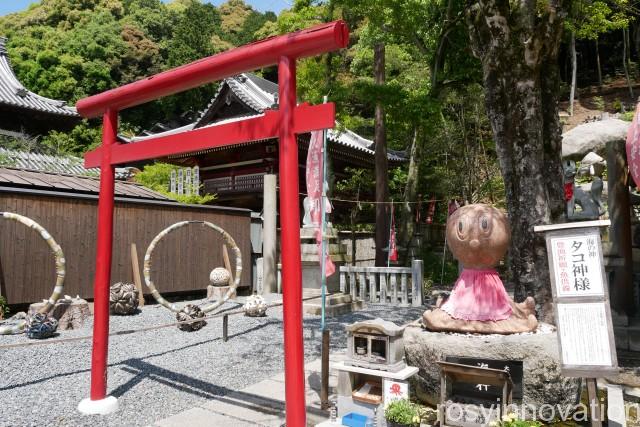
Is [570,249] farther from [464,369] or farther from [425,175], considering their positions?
[425,175]

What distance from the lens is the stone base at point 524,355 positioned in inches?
145

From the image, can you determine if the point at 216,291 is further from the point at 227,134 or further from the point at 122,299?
the point at 227,134

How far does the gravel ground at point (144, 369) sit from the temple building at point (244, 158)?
8.47 meters

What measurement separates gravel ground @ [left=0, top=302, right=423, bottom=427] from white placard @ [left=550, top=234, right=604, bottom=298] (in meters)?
3.64

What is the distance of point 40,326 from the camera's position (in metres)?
6.75

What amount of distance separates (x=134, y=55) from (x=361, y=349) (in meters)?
42.7

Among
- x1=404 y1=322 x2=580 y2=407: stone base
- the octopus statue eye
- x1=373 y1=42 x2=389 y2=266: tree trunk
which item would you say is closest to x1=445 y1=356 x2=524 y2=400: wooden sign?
x1=404 y1=322 x2=580 y2=407: stone base

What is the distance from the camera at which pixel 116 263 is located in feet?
31.8

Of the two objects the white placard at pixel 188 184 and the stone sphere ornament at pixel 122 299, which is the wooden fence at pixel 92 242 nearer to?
the stone sphere ornament at pixel 122 299

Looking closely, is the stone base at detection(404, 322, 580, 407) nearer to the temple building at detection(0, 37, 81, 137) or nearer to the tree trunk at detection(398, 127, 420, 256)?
Result: the tree trunk at detection(398, 127, 420, 256)

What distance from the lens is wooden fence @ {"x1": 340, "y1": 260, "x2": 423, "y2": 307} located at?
11.3 meters

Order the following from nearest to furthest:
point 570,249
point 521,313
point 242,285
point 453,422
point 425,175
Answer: point 570,249 < point 453,422 < point 521,313 < point 242,285 < point 425,175

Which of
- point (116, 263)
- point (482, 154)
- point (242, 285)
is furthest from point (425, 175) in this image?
point (116, 263)

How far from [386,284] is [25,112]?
44.2 feet
